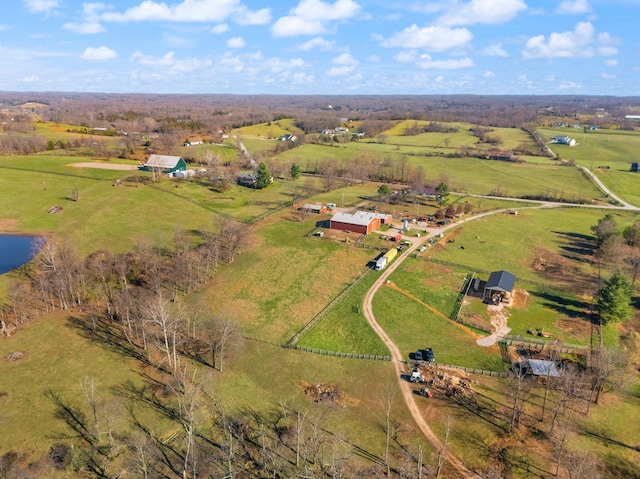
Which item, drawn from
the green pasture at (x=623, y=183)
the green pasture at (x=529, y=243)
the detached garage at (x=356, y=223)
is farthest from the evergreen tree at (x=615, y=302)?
the green pasture at (x=623, y=183)

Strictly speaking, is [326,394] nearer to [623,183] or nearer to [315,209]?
[315,209]

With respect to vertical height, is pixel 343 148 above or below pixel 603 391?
above

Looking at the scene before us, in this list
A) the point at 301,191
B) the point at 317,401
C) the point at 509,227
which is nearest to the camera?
the point at 317,401

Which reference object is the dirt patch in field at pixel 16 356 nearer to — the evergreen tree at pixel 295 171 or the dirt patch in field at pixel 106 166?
the dirt patch in field at pixel 106 166

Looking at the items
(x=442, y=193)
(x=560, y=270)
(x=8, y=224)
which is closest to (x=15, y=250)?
(x=8, y=224)

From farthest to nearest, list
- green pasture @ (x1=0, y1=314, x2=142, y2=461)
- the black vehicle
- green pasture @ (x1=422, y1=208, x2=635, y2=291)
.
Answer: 1. green pasture @ (x1=422, y1=208, x2=635, y2=291)
2. the black vehicle
3. green pasture @ (x1=0, y1=314, x2=142, y2=461)

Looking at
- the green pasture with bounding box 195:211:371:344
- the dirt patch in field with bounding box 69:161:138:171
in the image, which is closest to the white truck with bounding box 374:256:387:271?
the green pasture with bounding box 195:211:371:344

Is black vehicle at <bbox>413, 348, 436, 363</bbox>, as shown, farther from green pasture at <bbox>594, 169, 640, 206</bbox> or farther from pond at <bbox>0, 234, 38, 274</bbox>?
green pasture at <bbox>594, 169, 640, 206</bbox>

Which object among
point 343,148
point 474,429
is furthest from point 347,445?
point 343,148

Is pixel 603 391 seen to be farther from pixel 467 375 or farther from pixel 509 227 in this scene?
pixel 509 227
